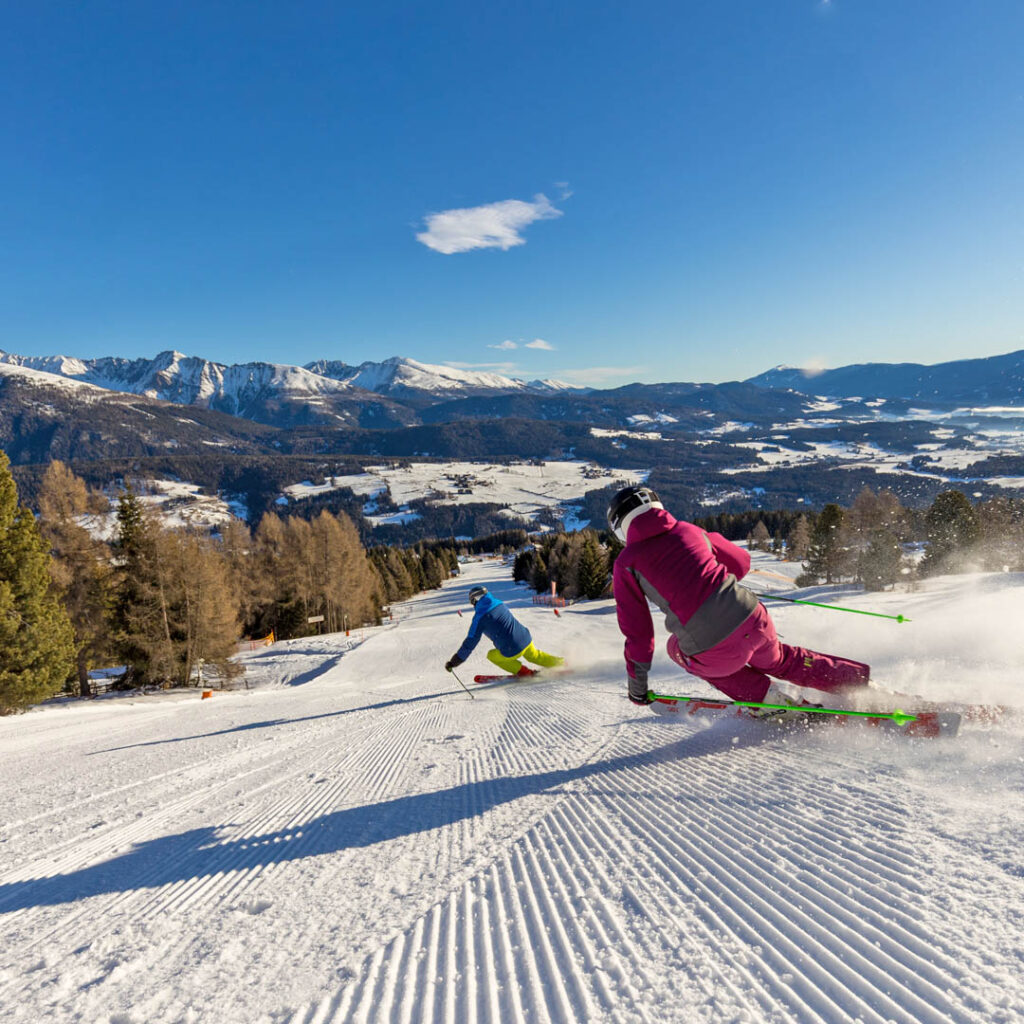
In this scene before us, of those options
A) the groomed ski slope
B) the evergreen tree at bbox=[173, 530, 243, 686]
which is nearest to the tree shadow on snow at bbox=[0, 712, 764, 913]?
the groomed ski slope

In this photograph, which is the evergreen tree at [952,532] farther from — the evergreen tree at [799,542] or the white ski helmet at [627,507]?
the white ski helmet at [627,507]

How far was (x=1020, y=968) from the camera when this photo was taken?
1.85 metres

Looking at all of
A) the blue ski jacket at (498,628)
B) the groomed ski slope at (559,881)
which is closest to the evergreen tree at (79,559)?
the groomed ski slope at (559,881)

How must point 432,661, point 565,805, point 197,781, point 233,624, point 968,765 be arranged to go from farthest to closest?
point 233,624, point 432,661, point 197,781, point 565,805, point 968,765

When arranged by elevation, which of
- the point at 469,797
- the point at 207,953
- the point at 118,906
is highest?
the point at 207,953

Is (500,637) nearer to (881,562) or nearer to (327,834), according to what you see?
(327,834)

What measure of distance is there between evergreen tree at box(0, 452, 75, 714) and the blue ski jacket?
14024mm

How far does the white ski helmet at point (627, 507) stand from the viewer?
4316mm

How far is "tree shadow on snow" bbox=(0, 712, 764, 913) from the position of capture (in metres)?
3.62

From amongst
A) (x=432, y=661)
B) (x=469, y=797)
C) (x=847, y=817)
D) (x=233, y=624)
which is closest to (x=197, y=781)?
(x=469, y=797)

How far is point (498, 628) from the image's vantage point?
1005 centimetres

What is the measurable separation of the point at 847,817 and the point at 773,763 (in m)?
1.08

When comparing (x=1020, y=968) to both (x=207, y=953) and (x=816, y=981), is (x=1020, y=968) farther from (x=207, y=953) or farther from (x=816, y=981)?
(x=207, y=953)

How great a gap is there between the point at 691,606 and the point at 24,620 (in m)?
19.3
